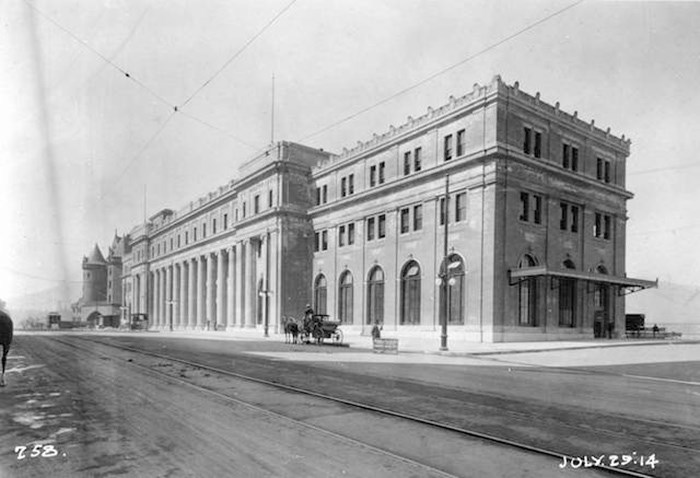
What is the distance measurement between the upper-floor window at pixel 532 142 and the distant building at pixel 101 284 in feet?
335

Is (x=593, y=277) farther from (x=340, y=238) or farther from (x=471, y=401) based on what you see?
(x=471, y=401)

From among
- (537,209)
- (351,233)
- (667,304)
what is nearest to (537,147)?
(537,209)

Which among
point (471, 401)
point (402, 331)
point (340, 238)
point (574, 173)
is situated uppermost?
point (574, 173)

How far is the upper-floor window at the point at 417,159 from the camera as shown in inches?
1535

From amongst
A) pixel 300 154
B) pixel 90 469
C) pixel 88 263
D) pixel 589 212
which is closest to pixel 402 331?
pixel 589 212

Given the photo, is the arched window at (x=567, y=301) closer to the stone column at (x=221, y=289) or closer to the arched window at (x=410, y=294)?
the arched window at (x=410, y=294)

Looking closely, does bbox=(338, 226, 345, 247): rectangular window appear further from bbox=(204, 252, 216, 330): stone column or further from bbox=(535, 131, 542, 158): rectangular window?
bbox=(204, 252, 216, 330): stone column

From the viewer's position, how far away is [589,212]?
39.3 meters

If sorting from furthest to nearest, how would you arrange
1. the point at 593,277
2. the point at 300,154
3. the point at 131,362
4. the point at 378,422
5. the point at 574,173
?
the point at 300,154, the point at 574,173, the point at 593,277, the point at 131,362, the point at 378,422

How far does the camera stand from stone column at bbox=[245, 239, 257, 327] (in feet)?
185

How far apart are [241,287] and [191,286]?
19.7 m

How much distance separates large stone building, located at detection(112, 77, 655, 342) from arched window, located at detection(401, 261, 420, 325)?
0.30ft

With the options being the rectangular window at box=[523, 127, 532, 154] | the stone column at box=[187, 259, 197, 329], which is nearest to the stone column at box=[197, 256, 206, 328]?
the stone column at box=[187, 259, 197, 329]

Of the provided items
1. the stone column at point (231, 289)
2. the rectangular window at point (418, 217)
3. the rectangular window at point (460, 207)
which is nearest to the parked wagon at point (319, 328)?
the rectangular window at point (418, 217)
